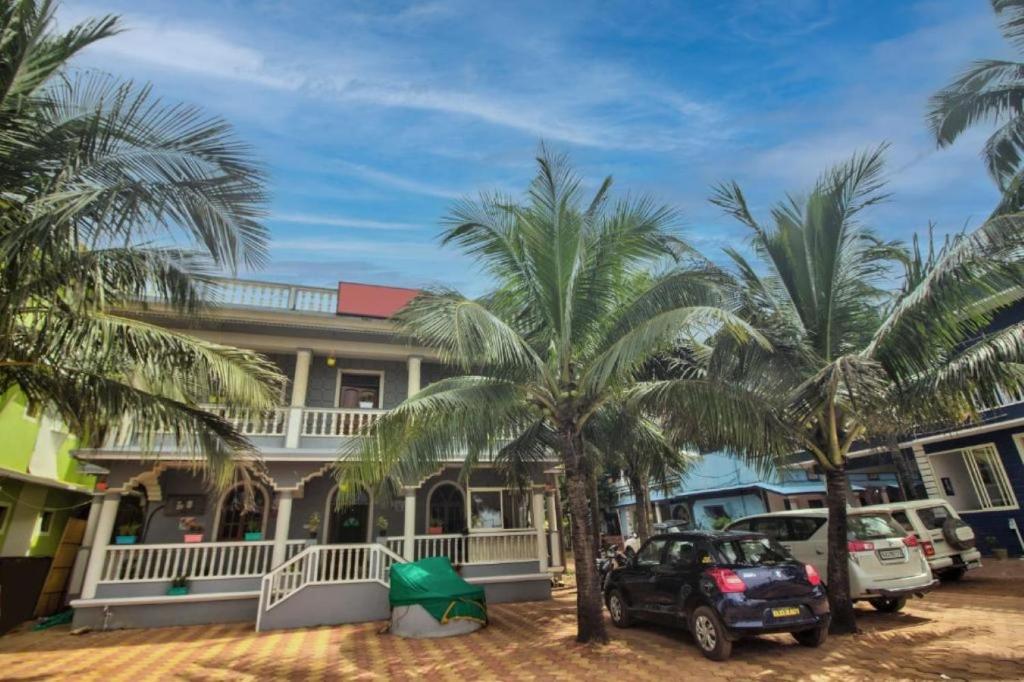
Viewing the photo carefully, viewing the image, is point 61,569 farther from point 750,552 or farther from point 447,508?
point 750,552

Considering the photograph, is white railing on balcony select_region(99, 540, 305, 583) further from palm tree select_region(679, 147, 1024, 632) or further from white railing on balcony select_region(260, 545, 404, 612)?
palm tree select_region(679, 147, 1024, 632)

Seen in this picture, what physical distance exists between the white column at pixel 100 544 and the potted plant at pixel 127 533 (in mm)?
375

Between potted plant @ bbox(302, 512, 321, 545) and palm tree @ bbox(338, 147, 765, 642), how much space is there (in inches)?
184

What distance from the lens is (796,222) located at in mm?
8258

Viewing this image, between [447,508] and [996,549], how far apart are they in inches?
621

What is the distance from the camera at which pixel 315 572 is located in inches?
419

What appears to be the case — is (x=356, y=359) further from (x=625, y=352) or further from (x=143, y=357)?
(x=625, y=352)

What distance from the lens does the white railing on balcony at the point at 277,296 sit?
1264 centimetres

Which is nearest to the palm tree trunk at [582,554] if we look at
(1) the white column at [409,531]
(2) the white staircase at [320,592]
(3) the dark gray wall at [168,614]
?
(2) the white staircase at [320,592]

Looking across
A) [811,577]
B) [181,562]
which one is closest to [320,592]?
[181,562]

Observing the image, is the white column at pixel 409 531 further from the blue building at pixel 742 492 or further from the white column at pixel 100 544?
the blue building at pixel 742 492

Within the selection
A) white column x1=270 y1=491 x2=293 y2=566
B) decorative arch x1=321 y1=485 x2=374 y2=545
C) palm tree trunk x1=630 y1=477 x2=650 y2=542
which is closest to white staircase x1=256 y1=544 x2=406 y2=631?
white column x1=270 y1=491 x2=293 y2=566

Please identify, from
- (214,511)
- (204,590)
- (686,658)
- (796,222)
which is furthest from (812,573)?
(214,511)

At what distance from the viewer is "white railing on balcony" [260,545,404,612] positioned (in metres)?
10.3
